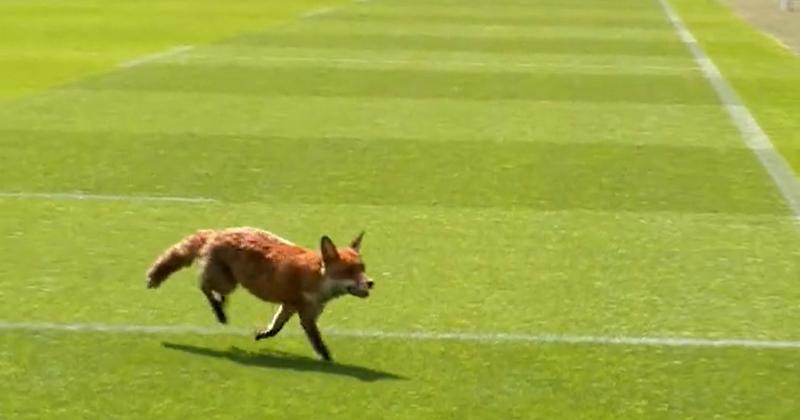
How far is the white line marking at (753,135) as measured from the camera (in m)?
12.1

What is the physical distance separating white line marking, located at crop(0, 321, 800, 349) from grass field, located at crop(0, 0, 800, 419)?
2cm

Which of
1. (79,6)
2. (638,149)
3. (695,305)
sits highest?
(695,305)

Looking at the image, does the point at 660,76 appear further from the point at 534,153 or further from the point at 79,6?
the point at 79,6

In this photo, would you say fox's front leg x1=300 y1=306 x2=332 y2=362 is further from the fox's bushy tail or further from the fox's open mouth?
the fox's bushy tail

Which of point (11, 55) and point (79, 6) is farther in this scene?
point (79, 6)

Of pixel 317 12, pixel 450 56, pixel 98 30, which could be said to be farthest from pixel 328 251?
pixel 317 12

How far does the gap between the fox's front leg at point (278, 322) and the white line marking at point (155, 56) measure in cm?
1457

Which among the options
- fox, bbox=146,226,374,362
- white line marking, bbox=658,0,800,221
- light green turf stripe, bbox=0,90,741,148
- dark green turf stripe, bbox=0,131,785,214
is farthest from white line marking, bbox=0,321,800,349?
light green turf stripe, bbox=0,90,741,148

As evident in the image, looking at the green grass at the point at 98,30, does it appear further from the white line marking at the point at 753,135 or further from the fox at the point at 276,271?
the fox at the point at 276,271

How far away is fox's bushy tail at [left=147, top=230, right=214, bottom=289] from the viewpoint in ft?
23.5

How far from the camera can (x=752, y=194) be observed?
466 inches

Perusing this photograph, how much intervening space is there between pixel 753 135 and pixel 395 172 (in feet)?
12.6

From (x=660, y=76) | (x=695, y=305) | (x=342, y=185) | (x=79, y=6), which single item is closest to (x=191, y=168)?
(x=342, y=185)

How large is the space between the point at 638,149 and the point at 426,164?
1896 millimetres
